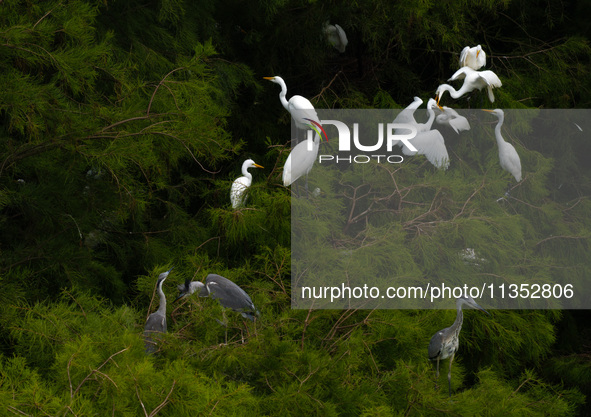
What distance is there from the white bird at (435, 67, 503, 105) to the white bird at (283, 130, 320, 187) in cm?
83

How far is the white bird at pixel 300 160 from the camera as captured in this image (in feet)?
10.8

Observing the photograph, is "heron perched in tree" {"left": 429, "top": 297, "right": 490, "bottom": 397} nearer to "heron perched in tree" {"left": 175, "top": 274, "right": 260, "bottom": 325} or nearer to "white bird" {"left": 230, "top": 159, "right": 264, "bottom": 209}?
"heron perched in tree" {"left": 175, "top": 274, "right": 260, "bottom": 325}

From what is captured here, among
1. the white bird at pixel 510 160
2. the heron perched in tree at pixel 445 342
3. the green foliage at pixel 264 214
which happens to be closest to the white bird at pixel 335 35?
the green foliage at pixel 264 214

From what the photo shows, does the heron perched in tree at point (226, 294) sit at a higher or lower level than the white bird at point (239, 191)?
lower

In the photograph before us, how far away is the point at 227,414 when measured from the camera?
173cm

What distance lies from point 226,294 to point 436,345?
0.71m

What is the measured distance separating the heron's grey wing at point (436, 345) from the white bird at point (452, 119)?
1.65m

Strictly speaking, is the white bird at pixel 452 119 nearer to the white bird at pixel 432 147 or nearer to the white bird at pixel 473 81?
the white bird at pixel 473 81

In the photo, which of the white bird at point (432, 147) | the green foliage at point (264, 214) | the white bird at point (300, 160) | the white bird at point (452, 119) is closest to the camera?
the green foliage at point (264, 214)

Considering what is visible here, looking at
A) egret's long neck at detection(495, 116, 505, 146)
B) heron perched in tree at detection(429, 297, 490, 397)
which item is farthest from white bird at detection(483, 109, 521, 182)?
heron perched in tree at detection(429, 297, 490, 397)

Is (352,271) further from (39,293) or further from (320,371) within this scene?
(39,293)

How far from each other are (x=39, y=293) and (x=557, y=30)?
147 inches

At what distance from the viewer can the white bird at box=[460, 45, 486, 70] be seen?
12.8 feet

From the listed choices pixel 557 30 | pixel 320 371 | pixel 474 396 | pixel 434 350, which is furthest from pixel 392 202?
pixel 557 30
